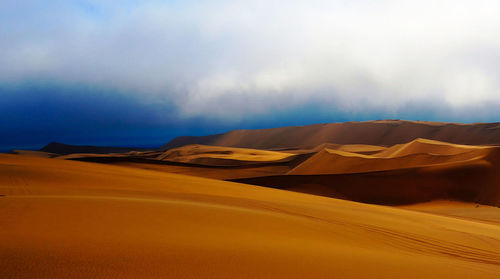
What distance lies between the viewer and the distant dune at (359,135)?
79.0 metres

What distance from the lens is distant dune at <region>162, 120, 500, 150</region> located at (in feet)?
259

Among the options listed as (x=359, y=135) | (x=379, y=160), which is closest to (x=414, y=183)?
(x=379, y=160)

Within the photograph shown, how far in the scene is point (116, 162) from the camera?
31.5 meters

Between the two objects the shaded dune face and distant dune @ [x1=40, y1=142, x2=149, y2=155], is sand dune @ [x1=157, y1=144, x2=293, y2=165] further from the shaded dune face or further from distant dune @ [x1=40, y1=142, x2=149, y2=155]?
distant dune @ [x1=40, y1=142, x2=149, y2=155]

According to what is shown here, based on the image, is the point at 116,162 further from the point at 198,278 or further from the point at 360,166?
the point at 198,278

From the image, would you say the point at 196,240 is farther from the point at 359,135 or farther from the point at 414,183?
the point at 359,135

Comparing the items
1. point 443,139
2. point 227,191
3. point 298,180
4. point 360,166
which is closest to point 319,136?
point 443,139

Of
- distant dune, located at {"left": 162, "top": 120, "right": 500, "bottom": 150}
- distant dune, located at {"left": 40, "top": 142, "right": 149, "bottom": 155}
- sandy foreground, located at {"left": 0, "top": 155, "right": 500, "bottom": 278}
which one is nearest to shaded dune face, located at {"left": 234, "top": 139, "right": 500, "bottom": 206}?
sandy foreground, located at {"left": 0, "top": 155, "right": 500, "bottom": 278}

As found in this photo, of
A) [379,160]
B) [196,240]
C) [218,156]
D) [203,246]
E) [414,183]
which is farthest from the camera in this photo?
[218,156]

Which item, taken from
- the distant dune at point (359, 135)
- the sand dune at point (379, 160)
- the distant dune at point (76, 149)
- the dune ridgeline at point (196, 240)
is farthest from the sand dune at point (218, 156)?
the distant dune at point (76, 149)

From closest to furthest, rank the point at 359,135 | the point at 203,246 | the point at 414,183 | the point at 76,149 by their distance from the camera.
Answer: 1. the point at 203,246
2. the point at 414,183
3. the point at 359,135
4. the point at 76,149

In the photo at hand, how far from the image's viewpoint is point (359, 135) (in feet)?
323

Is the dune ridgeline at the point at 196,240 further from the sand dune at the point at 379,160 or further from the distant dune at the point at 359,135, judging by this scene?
the distant dune at the point at 359,135

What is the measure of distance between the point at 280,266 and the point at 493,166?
23032mm
